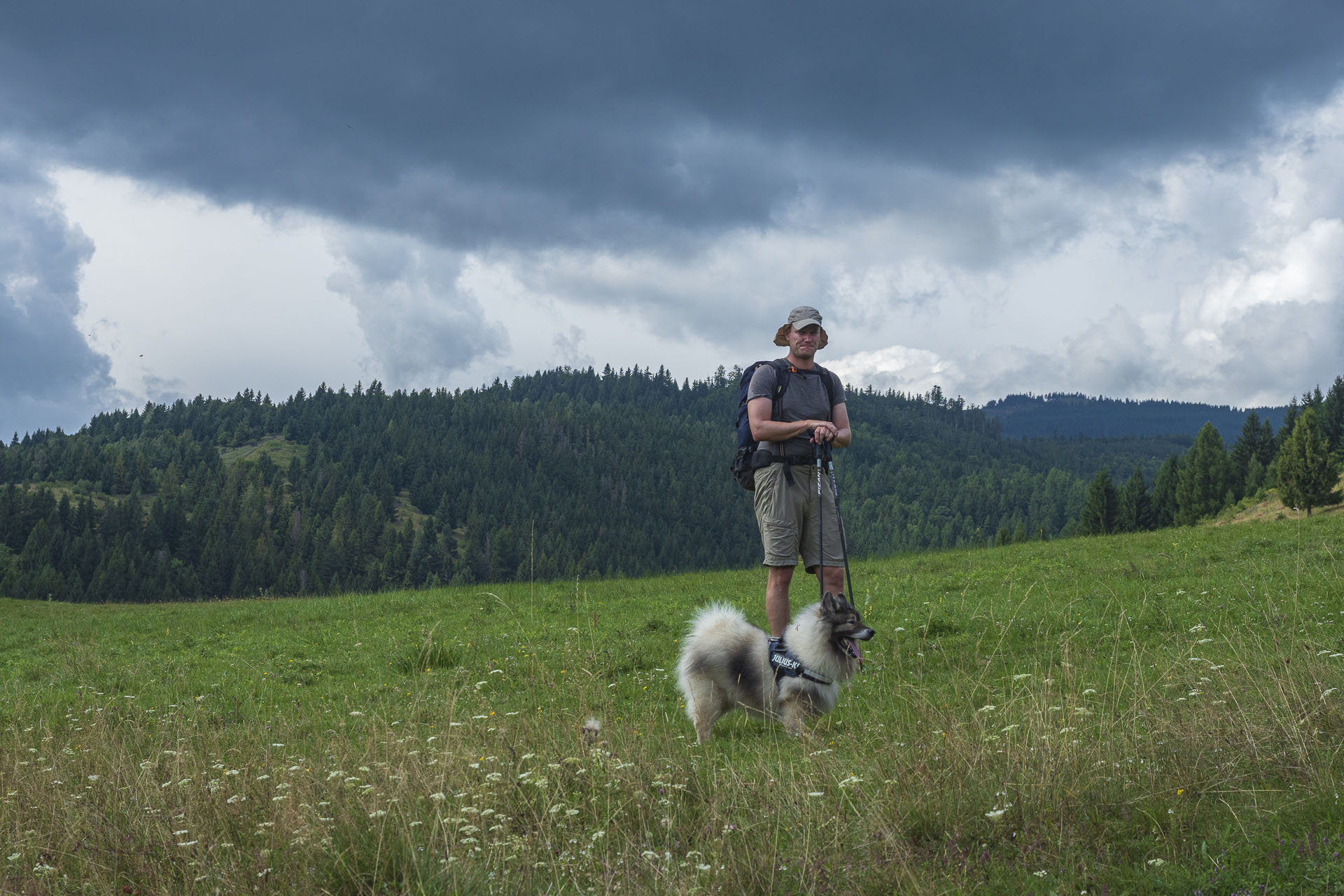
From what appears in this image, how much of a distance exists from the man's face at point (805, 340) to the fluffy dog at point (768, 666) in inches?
86.0

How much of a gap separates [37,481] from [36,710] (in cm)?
20182

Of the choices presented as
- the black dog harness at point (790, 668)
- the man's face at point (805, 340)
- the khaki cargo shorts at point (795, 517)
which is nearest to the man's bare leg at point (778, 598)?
the khaki cargo shorts at point (795, 517)

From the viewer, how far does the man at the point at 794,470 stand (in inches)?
278

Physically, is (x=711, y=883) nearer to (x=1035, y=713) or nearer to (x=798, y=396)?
(x=1035, y=713)

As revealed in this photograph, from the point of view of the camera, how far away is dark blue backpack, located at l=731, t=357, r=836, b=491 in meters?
→ 7.23

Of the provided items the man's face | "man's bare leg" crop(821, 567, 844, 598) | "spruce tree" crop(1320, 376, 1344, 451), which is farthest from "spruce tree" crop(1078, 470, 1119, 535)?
the man's face

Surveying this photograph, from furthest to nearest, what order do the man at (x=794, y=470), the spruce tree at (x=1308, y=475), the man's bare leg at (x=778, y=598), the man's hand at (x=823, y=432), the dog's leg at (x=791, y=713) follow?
the spruce tree at (x=1308, y=475) < the man's bare leg at (x=778, y=598) < the man at (x=794, y=470) < the man's hand at (x=823, y=432) < the dog's leg at (x=791, y=713)

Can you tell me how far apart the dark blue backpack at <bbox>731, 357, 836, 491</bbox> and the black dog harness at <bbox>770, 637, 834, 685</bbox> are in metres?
1.66

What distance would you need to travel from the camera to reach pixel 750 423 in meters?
7.12

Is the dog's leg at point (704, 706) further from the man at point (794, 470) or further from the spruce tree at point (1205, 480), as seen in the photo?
the spruce tree at point (1205, 480)

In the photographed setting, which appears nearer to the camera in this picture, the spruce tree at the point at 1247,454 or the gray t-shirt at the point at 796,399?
the gray t-shirt at the point at 796,399

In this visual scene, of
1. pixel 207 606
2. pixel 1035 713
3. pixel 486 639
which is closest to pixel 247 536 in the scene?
pixel 207 606

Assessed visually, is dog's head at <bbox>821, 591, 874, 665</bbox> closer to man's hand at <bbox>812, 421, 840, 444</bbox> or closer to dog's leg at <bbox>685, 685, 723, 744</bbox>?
dog's leg at <bbox>685, 685, 723, 744</bbox>

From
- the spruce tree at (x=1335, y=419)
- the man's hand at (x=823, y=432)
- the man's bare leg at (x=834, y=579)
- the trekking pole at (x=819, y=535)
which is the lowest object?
the man's bare leg at (x=834, y=579)
